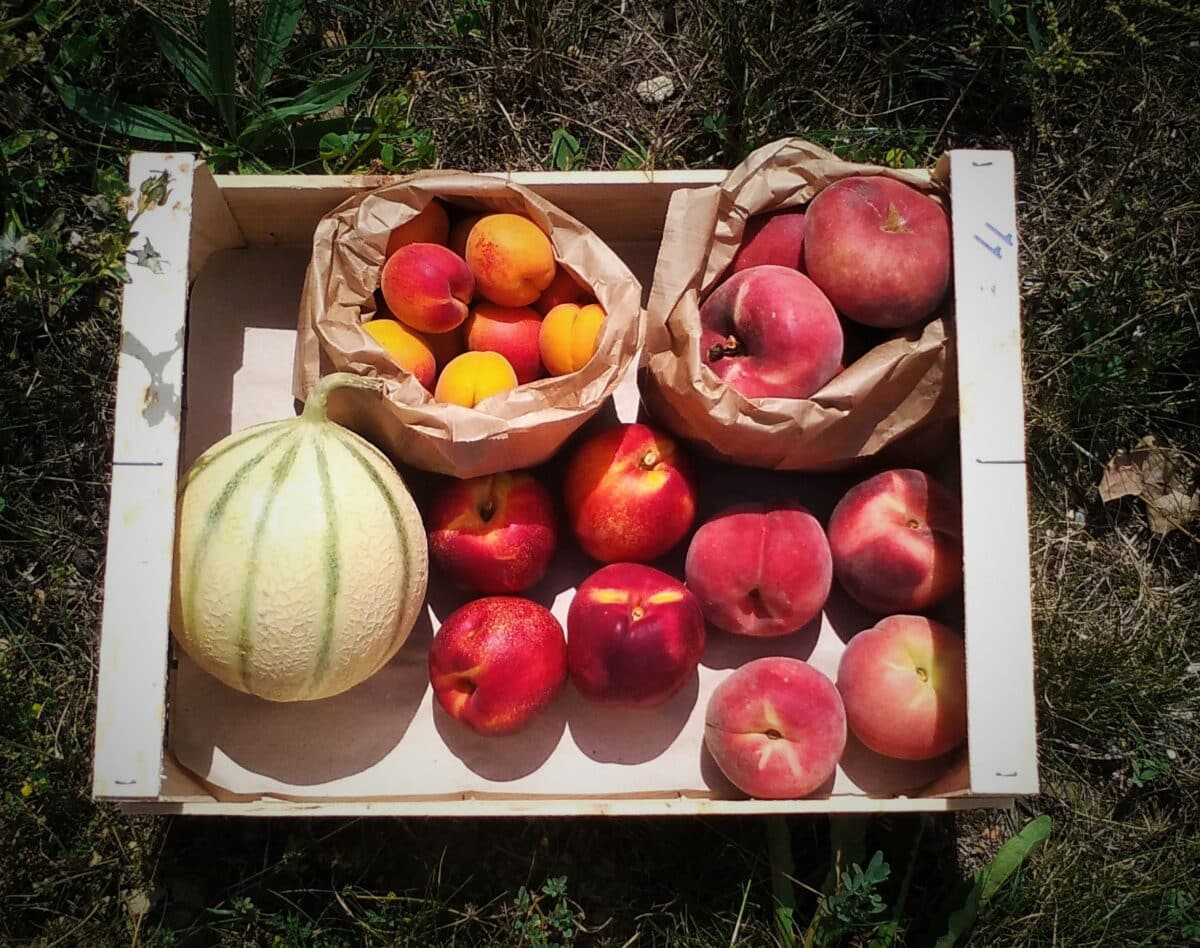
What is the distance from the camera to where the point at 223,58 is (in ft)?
6.10

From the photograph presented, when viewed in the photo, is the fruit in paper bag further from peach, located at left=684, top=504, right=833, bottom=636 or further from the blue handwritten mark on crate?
the blue handwritten mark on crate

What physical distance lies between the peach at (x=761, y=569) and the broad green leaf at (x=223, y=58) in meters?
1.15

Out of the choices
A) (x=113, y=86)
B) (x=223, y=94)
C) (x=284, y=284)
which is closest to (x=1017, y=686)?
(x=284, y=284)

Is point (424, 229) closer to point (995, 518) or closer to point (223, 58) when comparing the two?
point (223, 58)

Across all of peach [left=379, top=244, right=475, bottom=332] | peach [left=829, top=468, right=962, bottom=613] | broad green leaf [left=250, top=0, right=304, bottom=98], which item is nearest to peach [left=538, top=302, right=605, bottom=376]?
peach [left=379, top=244, right=475, bottom=332]

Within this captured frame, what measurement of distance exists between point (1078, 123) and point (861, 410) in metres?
0.97

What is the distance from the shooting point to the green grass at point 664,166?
1.82 m

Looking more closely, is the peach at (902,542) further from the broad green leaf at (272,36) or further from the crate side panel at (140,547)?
the broad green leaf at (272,36)

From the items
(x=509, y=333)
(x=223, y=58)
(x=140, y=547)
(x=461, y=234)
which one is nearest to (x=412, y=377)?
(x=509, y=333)

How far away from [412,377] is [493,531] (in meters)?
0.26

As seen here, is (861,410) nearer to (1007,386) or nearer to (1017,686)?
(1007,386)

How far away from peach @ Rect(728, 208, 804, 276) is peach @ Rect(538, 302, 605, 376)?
0.81ft

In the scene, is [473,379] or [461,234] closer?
[473,379]

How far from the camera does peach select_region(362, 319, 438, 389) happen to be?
1.56m
